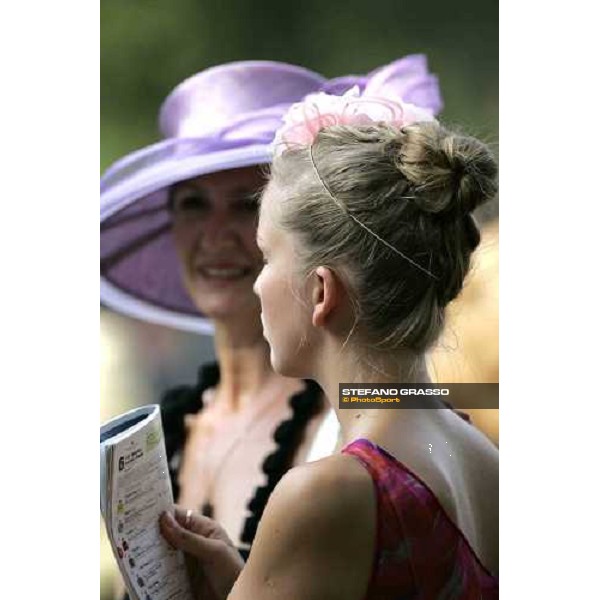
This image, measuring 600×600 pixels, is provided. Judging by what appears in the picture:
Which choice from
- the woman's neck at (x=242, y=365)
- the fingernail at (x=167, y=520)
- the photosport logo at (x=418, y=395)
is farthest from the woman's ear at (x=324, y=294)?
the fingernail at (x=167, y=520)

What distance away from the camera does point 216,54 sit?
180cm

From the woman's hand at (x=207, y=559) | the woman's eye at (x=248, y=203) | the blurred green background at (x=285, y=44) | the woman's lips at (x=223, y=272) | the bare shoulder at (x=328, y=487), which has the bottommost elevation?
the woman's hand at (x=207, y=559)

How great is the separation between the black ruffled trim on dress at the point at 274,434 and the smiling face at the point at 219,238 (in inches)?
5.1

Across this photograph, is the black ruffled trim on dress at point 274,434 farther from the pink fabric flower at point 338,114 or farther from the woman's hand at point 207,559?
the pink fabric flower at point 338,114

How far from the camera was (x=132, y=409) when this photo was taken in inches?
71.6

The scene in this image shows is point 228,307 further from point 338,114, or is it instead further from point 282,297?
point 338,114

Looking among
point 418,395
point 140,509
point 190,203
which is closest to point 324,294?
point 418,395

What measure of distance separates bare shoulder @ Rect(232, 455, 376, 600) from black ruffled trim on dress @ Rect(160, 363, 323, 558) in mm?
294

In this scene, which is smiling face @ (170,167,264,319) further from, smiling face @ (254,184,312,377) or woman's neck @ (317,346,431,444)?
woman's neck @ (317,346,431,444)

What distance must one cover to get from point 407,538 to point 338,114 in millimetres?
700

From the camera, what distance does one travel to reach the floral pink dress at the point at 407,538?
1478 millimetres

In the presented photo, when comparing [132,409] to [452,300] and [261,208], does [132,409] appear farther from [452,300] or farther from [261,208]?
[452,300]

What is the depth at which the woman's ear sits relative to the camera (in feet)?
5.14
